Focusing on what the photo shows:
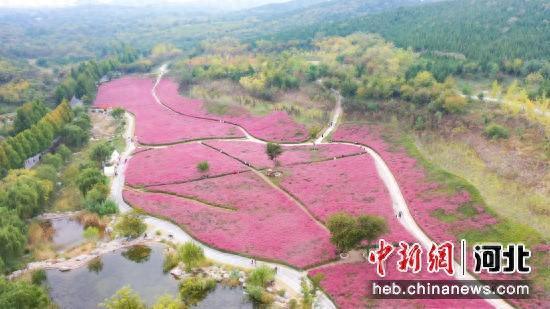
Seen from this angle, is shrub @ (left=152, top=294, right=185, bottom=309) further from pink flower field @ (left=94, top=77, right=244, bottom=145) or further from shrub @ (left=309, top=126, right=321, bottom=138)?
pink flower field @ (left=94, top=77, right=244, bottom=145)

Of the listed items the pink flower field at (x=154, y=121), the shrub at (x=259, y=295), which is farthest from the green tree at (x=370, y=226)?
the pink flower field at (x=154, y=121)

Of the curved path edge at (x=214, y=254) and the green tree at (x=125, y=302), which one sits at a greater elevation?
the green tree at (x=125, y=302)

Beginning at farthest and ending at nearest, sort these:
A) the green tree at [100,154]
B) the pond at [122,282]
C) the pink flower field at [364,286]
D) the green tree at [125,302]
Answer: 1. the green tree at [100,154]
2. the pond at [122,282]
3. the pink flower field at [364,286]
4. the green tree at [125,302]

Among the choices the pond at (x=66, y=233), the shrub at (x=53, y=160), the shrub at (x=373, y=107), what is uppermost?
the shrub at (x=53, y=160)

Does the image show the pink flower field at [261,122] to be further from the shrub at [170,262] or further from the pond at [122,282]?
the pond at [122,282]

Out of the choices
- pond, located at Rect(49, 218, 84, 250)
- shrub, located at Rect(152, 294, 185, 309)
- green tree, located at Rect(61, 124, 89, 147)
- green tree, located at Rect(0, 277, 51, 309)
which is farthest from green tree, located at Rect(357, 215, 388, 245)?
green tree, located at Rect(61, 124, 89, 147)

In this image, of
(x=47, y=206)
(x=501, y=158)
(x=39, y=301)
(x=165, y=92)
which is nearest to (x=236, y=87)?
(x=165, y=92)

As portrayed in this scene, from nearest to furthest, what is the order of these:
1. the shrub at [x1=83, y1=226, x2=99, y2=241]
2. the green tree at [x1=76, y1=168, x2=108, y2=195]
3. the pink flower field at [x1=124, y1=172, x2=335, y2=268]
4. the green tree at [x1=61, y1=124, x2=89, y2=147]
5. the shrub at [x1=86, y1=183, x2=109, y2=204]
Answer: the pink flower field at [x1=124, y1=172, x2=335, y2=268] < the shrub at [x1=83, y1=226, x2=99, y2=241] < the shrub at [x1=86, y1=183, x2=109, y2=204] < the green tree at [x1=76, y1=168, x2=108, y2=195] < the green tree at [x1=61, y1=124, x2=89, y2=147]
